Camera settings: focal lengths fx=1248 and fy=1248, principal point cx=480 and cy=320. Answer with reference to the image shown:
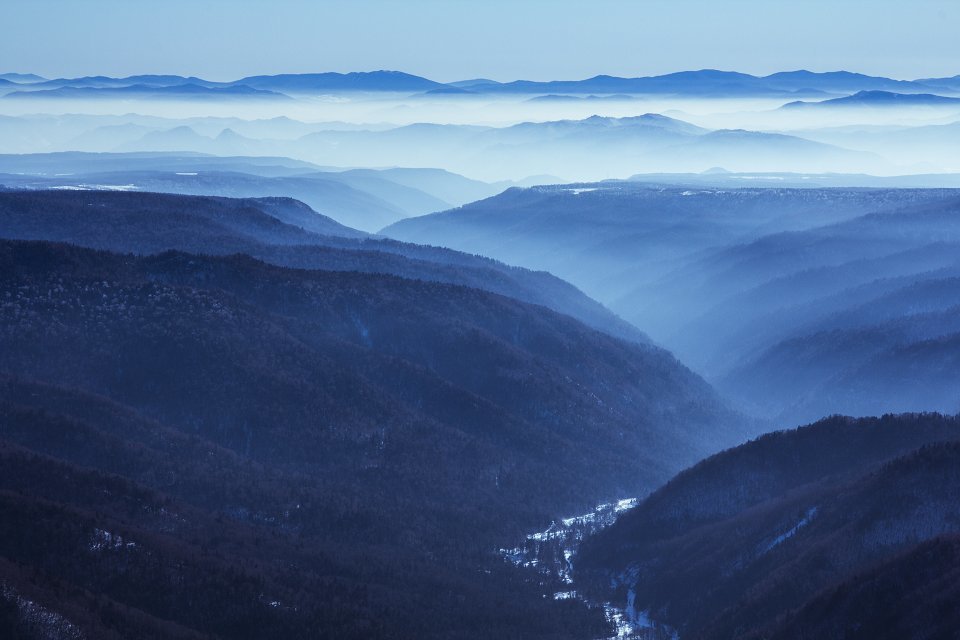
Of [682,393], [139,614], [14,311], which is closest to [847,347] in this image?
[682,393]

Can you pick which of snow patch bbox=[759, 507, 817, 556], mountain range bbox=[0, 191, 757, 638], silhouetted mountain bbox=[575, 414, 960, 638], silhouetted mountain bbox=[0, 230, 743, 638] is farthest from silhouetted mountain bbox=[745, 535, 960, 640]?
mountain range bbox=[0, 191, 757, 638]

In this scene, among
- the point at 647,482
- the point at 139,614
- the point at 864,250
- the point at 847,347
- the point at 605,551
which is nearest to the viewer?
the point at 139,614

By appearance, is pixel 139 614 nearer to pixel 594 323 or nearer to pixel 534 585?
pixel 534 585

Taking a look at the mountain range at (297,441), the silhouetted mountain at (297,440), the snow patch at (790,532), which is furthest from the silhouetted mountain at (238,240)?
the snow patch at (790,532)

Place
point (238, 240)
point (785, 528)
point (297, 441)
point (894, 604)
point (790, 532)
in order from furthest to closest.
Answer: point (238, 240)
point (297, 441)
point (785, 528)
point (790, 532)
point (894, 604)

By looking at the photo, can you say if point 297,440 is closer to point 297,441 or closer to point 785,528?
point 297,441

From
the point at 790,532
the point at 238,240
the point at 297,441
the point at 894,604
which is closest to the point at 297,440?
the point at 297,441

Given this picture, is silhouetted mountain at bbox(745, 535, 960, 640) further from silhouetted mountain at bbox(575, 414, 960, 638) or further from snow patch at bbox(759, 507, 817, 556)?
snow patch at bbox(759, 507, 817, 556)
